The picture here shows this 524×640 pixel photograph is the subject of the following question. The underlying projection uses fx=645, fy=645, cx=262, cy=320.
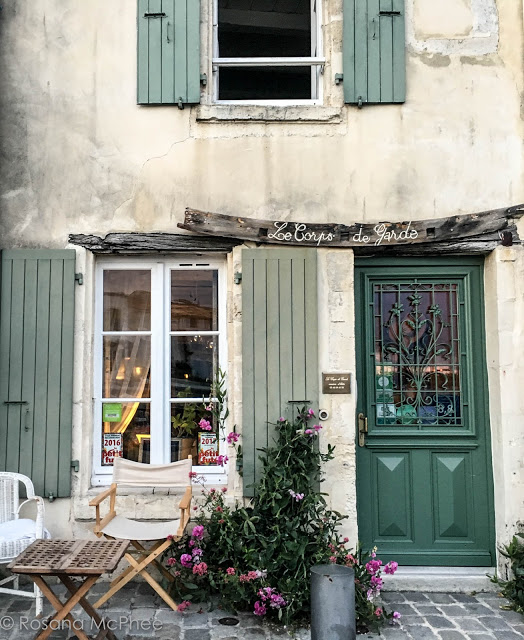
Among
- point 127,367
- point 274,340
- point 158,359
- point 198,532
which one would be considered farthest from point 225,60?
point 198,532

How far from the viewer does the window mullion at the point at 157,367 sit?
491 cm

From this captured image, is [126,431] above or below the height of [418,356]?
below

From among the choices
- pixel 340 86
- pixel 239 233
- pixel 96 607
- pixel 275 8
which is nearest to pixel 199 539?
pixel 96 607

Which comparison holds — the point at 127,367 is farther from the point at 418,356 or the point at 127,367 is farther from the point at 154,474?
the point at 418,356

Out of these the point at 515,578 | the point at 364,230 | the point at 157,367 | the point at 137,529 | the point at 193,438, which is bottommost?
the point at 515,578

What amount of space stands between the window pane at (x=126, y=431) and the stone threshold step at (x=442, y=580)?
206cm

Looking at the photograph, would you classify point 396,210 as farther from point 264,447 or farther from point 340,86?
point 264,447

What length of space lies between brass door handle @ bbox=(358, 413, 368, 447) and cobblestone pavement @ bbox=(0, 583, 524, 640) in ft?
3.60

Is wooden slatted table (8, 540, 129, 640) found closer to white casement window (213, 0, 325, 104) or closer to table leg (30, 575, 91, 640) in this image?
table leg (30, 575, 91, 640)

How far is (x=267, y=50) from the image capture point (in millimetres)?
7113

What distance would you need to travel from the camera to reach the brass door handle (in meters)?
4.89

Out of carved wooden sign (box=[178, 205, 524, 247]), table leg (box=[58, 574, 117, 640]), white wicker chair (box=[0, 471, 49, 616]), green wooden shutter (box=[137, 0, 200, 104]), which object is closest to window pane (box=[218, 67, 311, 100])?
green wooden shutter (box=[137, 0, 200, 104])

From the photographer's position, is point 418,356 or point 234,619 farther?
point 418,356

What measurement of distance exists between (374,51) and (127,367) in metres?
3.08
